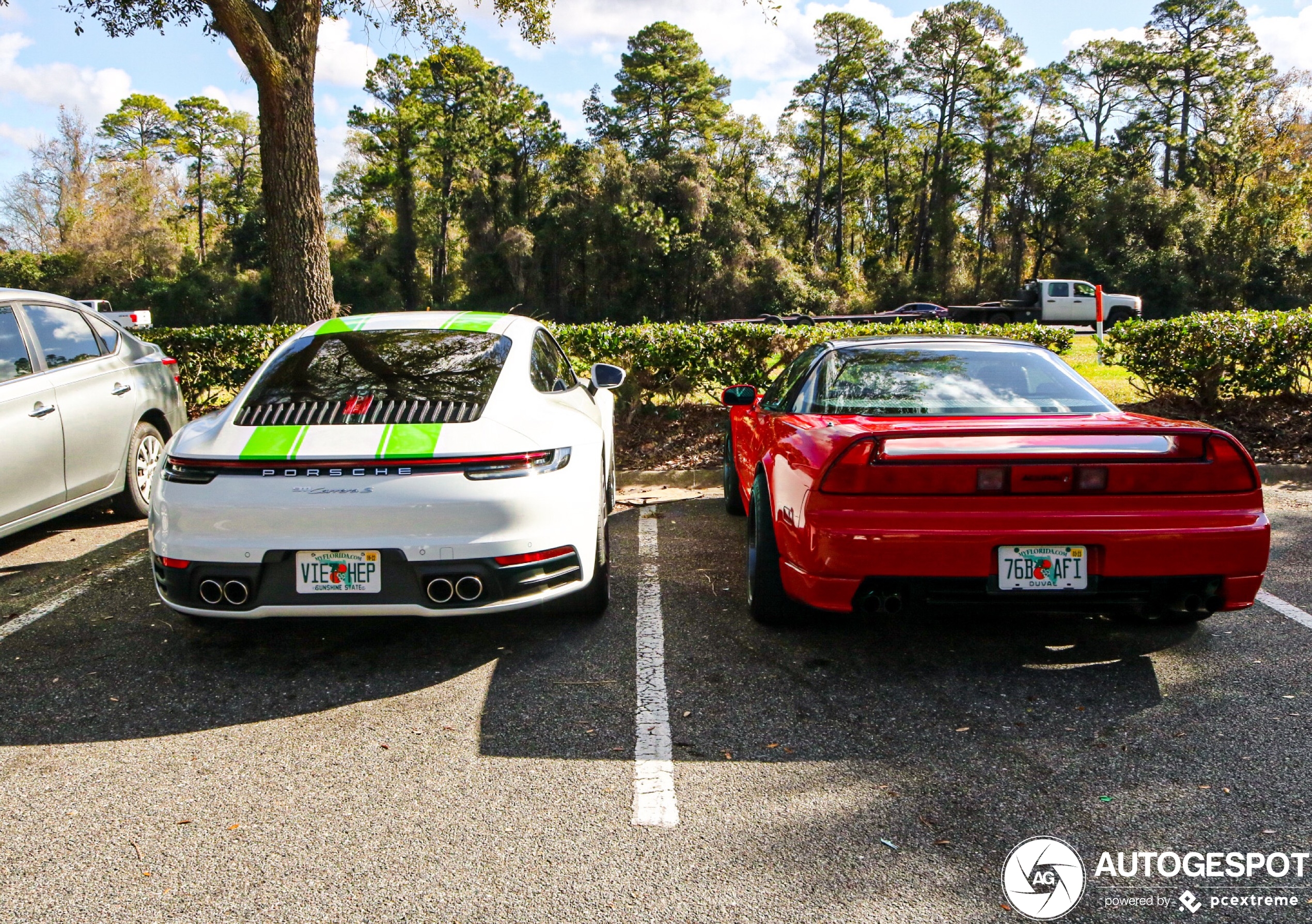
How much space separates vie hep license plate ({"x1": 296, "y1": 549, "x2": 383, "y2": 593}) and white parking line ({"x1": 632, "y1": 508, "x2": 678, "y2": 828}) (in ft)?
3.66

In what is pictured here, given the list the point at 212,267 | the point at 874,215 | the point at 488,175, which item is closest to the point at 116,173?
the point at 212,267

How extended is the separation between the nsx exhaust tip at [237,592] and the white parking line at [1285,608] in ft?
14.3

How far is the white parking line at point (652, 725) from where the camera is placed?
8.78ft

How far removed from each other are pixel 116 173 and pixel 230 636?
2451 inches

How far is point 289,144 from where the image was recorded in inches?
384

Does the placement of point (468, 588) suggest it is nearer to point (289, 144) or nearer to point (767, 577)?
point (767, 577)

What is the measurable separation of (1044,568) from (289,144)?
363 inches

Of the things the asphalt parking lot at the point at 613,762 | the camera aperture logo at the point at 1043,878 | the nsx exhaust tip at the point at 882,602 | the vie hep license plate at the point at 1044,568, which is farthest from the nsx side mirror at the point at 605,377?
the camera aperture logo at the point at 1043,878

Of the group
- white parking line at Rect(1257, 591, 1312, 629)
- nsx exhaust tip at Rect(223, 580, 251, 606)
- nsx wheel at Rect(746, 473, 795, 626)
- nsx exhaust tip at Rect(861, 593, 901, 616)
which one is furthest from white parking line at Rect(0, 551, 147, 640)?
white parking line at Rect(1257, 591, 1312, 629)

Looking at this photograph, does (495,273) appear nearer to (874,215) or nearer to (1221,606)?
(874,215)

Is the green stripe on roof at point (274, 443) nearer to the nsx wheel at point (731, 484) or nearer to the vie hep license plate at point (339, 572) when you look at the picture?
the vie hep license plate at point (339, 572)

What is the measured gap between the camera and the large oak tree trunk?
368 inches

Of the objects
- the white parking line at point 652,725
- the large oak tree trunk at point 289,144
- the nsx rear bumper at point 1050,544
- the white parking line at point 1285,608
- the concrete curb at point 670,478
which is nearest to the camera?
the white parking line at point 652,725

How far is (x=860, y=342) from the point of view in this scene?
4.82m
